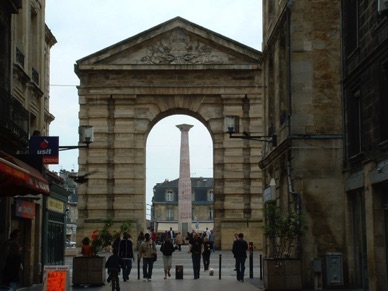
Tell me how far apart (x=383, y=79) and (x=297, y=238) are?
7.39 metres

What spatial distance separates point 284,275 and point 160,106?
3352cm

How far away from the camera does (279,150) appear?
99.9 ft

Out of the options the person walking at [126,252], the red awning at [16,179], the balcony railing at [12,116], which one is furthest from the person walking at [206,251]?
the red awning at [16,179]

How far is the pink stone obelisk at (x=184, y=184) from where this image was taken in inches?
2913

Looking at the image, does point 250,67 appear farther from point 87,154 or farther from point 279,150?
point 279,150

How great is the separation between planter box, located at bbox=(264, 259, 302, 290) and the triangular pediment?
109ft

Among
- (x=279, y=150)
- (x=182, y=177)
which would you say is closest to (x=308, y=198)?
(x=279, y=150)

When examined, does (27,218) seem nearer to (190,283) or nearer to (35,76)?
(35,76)

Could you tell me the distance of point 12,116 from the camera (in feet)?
77.7

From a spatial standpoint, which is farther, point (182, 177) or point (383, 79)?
point (182, 177)

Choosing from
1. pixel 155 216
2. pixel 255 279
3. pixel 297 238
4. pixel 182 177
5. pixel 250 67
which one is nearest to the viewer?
pixel 297 238

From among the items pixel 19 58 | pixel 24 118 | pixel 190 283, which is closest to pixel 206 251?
pixel 190 283

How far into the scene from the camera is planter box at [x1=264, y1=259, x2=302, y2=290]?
25922 millimetres

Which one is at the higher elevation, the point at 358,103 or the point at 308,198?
the point at 358,103
